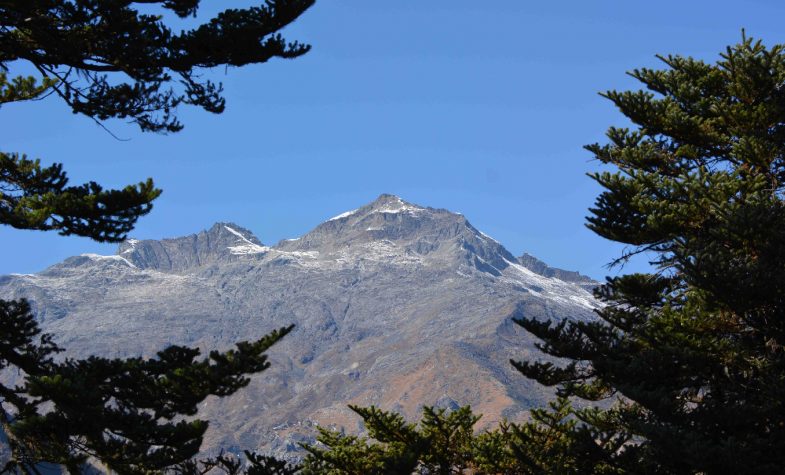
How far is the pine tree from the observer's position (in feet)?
36.9

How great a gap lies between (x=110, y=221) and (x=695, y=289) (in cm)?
1254

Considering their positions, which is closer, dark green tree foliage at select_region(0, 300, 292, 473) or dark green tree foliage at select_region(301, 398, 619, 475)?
dark green tree foliage at select_region(0, 300, 292, 473)

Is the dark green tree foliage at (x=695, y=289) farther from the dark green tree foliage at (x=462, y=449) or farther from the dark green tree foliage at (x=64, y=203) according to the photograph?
the dark green tree foliage at (x=64, y=203)

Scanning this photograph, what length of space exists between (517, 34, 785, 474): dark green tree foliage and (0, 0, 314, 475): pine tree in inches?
331

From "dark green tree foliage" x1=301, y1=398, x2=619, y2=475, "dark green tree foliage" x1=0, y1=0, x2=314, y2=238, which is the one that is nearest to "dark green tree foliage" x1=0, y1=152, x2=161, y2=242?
"dark green tree foliage" x1=0, y1=0, x2=314, y2=238

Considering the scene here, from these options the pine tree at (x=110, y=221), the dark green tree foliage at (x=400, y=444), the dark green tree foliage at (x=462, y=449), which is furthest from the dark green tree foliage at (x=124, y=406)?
the dark green tree foliage at (x=400, y=444)

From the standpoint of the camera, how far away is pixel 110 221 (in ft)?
44.9

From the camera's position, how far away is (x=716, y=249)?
17719 millimetres

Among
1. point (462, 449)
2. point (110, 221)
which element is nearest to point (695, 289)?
point (462, 449)

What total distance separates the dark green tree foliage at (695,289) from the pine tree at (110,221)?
331 inches

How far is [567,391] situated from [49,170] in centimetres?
1247

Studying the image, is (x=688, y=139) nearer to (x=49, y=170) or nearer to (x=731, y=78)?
(x=731, y=78)

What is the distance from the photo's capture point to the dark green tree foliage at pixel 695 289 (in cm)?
1673

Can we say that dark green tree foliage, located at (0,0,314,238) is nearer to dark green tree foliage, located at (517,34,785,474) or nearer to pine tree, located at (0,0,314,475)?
pine tree, located at (0,0,314,475)
